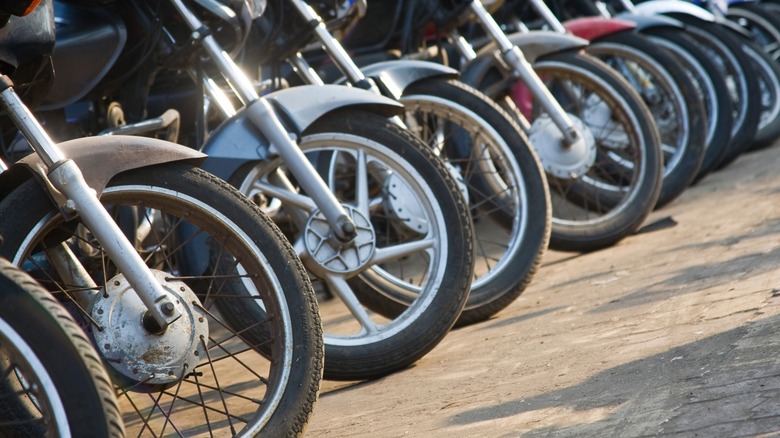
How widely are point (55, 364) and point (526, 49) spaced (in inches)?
158

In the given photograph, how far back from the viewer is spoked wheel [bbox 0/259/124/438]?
2303 millimetres

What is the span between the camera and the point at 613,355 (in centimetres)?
362

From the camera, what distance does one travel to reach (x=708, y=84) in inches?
294

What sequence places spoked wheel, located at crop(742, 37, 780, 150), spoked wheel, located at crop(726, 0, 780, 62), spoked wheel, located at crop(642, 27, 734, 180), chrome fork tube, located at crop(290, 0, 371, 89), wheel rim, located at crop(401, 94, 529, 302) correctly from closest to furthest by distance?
1. chrome fork tube, located at crop(290, 0, 371, 89)
2. wheel rim, located at crop(401, 94, 529, 302)
3. spoked wheel, located at crop(642, 27, 734, 180)
4. spoked wheel, located at crop(742, 37, 780, 150)
5. spoked wheel, located at crop(726, 0, 780, 62)

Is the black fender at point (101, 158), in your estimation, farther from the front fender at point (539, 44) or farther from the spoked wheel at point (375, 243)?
the front fender at point (539, 44)

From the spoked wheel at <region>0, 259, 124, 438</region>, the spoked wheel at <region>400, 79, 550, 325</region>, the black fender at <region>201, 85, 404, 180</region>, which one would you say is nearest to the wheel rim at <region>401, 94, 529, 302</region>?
the spoked wheel at <region>400, 79, 550, 325</region>

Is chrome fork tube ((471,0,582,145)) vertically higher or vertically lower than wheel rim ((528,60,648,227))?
higher

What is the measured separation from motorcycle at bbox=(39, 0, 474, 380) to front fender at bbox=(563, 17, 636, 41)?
278 cm

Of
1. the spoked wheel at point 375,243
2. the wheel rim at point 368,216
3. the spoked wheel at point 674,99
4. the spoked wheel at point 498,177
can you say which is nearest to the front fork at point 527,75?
the spoked wheel at point 498,177

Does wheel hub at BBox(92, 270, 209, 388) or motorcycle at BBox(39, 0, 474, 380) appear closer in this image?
wheel hub at BBox(92, 270, 209, 388)

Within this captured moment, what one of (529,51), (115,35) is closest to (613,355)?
(115,35)

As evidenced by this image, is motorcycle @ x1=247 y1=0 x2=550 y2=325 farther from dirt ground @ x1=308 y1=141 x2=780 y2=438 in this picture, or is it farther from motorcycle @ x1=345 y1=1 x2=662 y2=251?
motorcycle @ x1=345 y1=1 x2=662 y2=251

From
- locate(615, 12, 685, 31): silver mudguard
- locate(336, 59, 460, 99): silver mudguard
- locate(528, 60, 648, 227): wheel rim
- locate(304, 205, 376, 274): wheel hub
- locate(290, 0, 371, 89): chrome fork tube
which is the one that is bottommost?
locate(528, 60, 648, 227): wheel rim

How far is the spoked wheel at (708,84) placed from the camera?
24.3 feet
